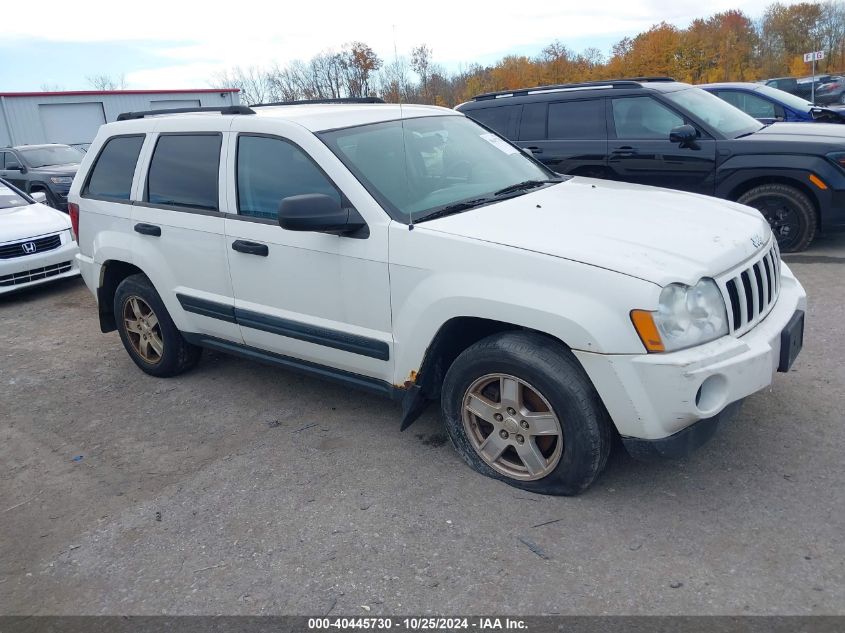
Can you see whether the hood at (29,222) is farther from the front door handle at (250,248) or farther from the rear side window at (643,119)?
the rear side window at (643,119)

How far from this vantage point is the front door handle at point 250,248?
4.01 metres

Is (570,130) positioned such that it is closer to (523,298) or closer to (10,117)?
(523,298)

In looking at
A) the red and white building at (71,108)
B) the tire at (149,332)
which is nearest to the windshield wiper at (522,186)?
the tire at (149,332)

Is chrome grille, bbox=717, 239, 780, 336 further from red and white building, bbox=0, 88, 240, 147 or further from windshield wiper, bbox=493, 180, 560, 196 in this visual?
red and white building, bbox=0, 88, 240, 147

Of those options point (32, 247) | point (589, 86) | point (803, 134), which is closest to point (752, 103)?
point (803, 134)

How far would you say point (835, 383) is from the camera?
4.21 metres

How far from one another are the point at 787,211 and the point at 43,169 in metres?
13.8

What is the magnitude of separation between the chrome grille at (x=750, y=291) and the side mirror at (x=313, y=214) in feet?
5.79

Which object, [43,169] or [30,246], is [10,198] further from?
[43,169]

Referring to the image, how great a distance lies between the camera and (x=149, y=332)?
202 inches

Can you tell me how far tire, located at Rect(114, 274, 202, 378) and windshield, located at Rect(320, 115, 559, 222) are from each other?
1.93 m

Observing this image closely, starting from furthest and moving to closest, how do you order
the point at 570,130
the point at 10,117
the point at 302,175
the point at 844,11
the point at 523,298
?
the point at 844,11 → the point at 10,117 → the point at 570,130 → the point at 302,175 → the point at 523,298

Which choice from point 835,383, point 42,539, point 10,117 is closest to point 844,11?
point 10,117

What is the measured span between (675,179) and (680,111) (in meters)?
0.70
